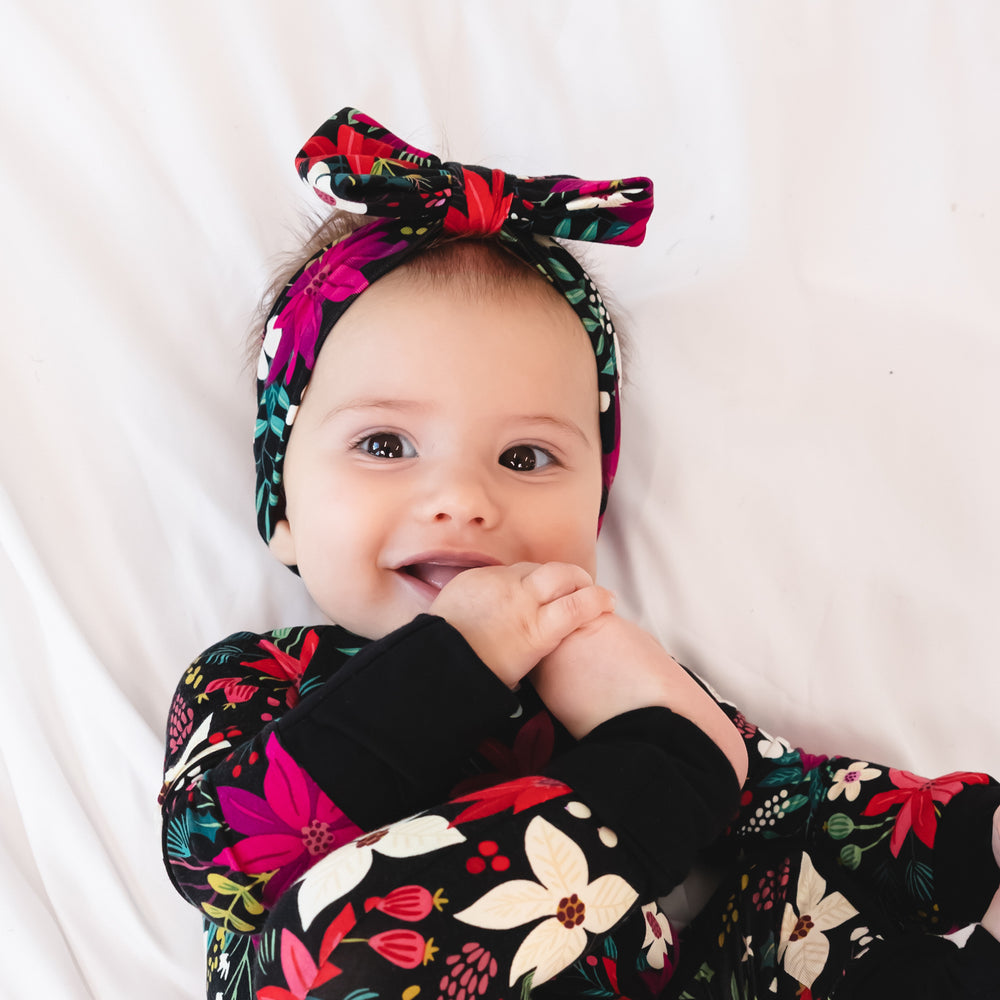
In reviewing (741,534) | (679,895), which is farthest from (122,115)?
(679,895)

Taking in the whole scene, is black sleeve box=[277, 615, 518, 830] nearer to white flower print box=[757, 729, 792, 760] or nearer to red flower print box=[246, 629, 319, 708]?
red flower print box=[246, 629, 319, 708]

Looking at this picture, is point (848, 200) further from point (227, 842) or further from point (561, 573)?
point (227, 842)

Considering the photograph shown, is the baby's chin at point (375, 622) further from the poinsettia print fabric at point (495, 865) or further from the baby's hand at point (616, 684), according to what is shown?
the baby's hand at point (616, 684)

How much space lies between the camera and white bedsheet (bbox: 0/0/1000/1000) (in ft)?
4.12

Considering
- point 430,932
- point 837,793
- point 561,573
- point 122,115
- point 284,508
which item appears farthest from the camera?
point 122,115

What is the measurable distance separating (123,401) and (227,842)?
0.69 m

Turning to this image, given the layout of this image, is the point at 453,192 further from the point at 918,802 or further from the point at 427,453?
the point at 918,802

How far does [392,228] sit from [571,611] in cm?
51

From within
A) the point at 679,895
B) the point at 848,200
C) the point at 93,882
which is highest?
the point at 848,200

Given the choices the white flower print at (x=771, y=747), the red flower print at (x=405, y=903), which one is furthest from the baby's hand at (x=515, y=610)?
the white flower print at (x=771, y=747)

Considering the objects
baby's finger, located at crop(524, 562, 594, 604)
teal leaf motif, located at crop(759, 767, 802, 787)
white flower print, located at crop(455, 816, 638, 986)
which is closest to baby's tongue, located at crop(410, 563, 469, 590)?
baby's finger, located at crop(524, 562, 594, 604)

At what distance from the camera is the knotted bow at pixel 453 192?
3.60ft

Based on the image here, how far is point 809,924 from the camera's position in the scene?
1.01 meters

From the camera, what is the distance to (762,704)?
4.38ft
